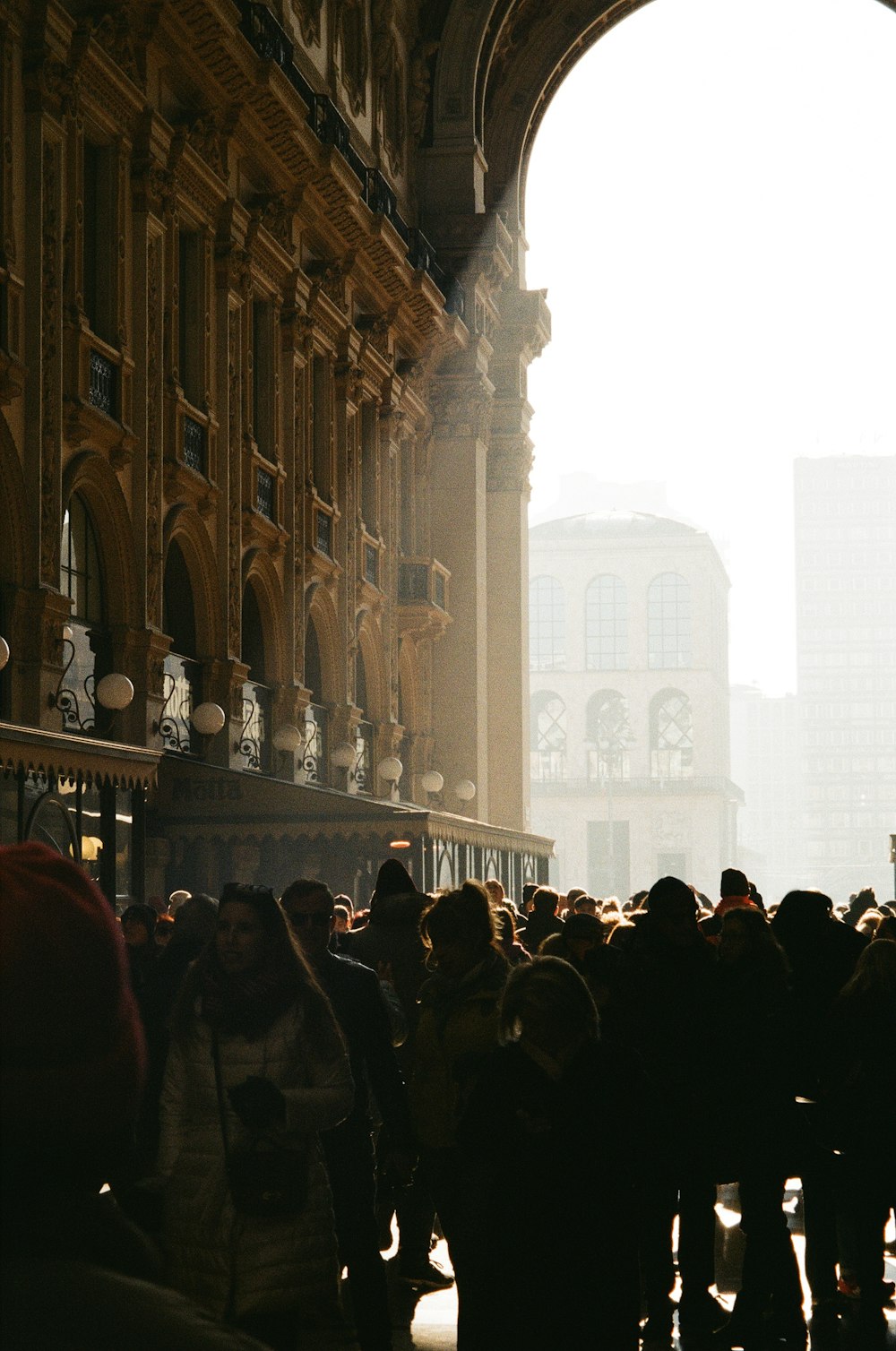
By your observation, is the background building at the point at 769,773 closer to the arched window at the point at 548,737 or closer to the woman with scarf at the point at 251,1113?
the arched window at the point at 548,737

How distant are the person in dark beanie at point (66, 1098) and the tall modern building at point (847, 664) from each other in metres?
120

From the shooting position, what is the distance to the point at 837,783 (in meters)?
124

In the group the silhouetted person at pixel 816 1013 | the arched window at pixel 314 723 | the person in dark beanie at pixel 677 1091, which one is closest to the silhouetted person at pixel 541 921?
the silhouetted person at pixel 816 1013

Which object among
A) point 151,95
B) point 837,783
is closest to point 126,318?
point 151,95

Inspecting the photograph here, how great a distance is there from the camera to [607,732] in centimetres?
9869

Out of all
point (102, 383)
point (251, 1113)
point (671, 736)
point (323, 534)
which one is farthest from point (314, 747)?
point (671, 736)

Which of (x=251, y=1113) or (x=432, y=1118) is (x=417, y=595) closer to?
(x=432, y=1118)

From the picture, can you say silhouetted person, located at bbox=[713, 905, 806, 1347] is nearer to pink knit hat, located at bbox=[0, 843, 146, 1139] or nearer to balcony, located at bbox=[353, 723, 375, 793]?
pink knit hat, located at bbox=[0, 843, 146, 1139]

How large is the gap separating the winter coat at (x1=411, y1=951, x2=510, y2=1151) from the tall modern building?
115 metres

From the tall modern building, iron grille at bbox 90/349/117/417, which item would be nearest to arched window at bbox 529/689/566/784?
the tall modern building

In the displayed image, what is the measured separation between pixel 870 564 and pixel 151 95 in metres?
116

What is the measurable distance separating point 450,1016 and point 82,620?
39.1 feet

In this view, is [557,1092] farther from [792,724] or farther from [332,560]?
[792,724]

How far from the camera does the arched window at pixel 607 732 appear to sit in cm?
9750
